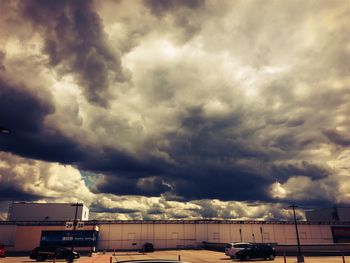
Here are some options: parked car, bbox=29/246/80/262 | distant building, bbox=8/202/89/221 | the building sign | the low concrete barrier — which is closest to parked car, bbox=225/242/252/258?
the low concrete barrier

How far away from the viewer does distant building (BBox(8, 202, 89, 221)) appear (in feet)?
332

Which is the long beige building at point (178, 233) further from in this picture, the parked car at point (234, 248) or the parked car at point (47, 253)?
the parked car at point (234, 248)

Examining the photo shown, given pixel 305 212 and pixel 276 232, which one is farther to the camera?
pixel 305 212

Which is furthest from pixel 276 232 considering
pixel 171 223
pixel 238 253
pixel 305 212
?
pixel 305 212

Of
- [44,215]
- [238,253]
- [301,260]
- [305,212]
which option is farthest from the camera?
[305,212]

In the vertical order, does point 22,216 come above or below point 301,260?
above

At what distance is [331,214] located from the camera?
124188mm

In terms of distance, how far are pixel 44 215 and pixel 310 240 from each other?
86.9 m

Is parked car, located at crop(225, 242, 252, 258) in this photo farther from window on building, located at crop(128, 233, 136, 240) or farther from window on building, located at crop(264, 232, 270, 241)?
window on building, located at crop(264, 232, 270, 241)

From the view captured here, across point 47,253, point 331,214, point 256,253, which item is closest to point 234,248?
point 256,253

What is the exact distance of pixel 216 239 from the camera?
81312 millimetres

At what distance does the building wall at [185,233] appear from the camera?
249 feet

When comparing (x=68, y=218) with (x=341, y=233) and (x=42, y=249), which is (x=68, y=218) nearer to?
(x=42, y=249)

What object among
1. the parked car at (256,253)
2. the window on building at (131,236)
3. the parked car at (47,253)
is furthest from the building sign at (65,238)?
the parked car at (256,253)
